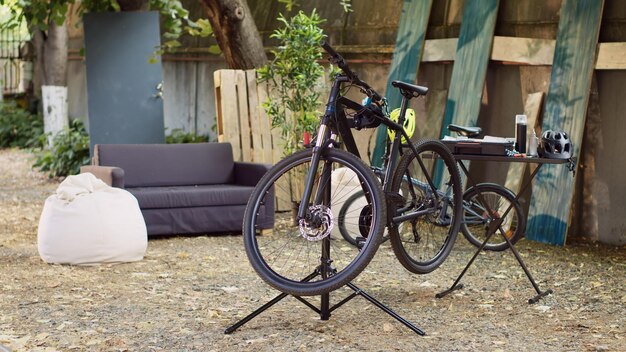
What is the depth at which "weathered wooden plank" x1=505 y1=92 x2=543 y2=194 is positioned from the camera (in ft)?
26.9

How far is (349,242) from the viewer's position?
795 centimetres

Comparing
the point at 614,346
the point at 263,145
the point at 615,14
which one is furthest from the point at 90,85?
the point at 614,346

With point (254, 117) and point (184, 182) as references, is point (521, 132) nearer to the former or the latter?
point (184, 182)

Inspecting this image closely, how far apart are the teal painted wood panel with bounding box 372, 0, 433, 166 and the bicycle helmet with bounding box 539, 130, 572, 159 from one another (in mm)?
3101

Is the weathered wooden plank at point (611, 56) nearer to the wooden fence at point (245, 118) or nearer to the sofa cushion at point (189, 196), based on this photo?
the sofa cushion at point (189, 196)

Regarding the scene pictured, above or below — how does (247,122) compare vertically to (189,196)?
above

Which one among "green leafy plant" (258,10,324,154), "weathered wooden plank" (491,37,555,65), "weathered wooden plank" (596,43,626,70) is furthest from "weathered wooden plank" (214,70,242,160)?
"weathered wooden plank" (596,43,626,70)

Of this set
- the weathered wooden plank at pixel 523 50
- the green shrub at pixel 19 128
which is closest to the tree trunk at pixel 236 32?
the weathered wooden plank at pixel 523 50

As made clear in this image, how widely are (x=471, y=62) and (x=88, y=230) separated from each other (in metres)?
3.48

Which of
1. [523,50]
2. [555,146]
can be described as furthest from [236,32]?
[555,146]

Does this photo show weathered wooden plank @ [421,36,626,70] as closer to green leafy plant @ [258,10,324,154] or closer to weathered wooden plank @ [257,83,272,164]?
green leafy plant @ [258,10,324,154]

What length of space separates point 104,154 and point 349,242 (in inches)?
83.2

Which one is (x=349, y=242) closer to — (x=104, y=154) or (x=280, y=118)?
(x=280, y=118)

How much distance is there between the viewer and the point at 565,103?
25.9 ft
